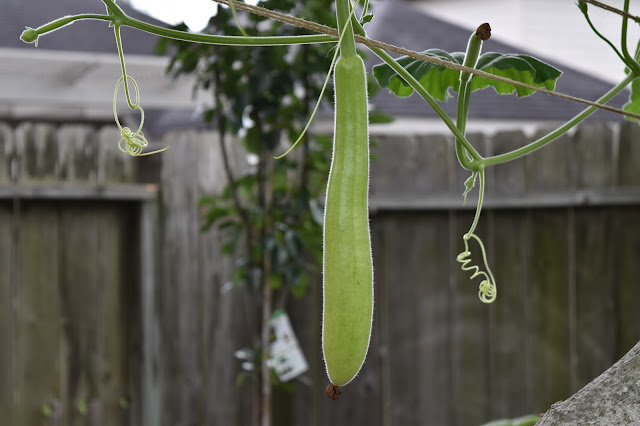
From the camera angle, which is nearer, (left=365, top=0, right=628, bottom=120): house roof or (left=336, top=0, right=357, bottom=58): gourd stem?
(left=336, top=0, right=357, bottom=58): gourd stem

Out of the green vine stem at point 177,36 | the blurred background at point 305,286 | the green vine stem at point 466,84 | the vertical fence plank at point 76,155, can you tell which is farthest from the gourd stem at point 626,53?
the vertical fence plank at point 76,155

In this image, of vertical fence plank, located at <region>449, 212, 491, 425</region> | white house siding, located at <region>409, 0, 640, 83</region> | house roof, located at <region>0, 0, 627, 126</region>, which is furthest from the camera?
white house siding, located at <region>409, 0, 640, 83</region>

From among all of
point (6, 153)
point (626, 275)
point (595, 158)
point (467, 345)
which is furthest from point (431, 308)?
point (6, 153)

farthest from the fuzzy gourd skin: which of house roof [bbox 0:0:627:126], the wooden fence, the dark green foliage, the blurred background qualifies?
house roof [bbox 0:0:627:126]

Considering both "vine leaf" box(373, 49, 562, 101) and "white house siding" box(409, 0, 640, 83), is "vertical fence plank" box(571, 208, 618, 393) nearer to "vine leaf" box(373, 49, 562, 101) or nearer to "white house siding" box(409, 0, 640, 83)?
"vine leaf" box(373, 49, 562, 101)

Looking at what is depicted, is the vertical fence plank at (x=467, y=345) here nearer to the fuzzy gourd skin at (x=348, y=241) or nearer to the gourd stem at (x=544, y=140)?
the gourd stem at (x=544, y=140)

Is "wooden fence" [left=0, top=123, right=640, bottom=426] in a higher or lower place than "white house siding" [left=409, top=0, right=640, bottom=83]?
lower

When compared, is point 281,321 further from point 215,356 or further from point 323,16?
point 323,16
